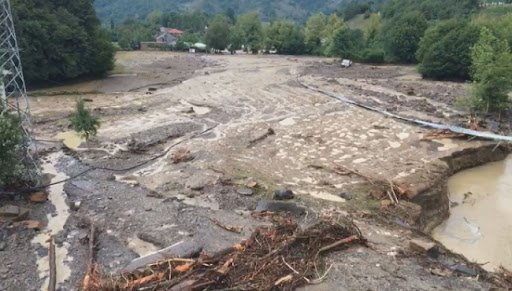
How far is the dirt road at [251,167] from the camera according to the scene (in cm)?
1238

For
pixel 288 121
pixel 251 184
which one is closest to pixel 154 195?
pixel 251 184

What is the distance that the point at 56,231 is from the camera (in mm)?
13922

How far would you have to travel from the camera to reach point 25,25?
35938mm

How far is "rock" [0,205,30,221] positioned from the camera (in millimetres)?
14156

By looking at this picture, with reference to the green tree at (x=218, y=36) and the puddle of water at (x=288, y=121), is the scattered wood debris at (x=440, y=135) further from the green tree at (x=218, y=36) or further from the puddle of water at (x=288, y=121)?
the green tree at (x=218, y=36)

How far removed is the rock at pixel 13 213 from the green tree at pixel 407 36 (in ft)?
170

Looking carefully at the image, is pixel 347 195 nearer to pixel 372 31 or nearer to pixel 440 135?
pixel 440 135

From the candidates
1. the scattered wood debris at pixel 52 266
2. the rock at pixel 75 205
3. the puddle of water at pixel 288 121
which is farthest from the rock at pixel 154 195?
the puddle of water at pixel 288 121

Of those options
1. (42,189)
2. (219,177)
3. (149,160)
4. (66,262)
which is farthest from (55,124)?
(66,262)

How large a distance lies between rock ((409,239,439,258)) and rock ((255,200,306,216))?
370 centimetres

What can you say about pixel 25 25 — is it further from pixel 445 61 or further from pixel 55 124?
pixel 445 61

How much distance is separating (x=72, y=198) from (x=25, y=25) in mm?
25368

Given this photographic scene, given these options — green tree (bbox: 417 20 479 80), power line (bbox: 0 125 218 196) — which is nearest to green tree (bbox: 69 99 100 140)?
power line (bbox: 0 125 218 196)

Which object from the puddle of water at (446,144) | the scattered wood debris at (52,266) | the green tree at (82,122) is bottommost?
the puddle of water at (446,144)
